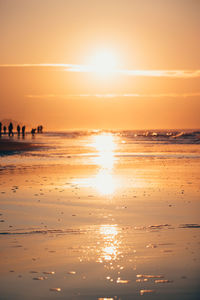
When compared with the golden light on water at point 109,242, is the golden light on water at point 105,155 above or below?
above

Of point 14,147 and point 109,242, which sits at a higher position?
point 14,147

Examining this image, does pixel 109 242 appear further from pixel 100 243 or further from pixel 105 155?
pixel 105 155

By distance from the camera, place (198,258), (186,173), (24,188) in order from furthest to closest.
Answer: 1. (186,173)
2. (24,188)
3. (198,258)

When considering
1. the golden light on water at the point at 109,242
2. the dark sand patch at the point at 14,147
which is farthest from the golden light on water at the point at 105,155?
the golden light on water at the point at 109,242

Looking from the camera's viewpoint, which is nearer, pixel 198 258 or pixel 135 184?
pixel 198 258

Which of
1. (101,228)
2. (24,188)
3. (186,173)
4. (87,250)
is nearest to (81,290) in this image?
(87,250)

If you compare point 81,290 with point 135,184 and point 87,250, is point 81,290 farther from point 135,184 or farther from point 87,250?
point 135,184

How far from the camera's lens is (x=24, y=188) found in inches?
723

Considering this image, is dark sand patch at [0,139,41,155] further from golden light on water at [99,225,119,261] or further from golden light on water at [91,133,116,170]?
golden light on water at [99,225,119,261]

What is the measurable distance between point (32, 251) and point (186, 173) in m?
16.6

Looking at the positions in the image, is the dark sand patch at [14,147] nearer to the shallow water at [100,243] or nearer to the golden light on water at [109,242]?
the shallow water at [100,243]

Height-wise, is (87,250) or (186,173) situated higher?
(186,173)

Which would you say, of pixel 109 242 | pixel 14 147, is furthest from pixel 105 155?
pixel 109 242

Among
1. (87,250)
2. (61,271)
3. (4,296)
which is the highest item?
(87,250)
